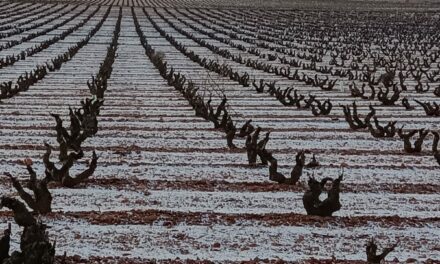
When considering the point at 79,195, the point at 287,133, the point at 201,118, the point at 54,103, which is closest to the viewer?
the point at 79,195

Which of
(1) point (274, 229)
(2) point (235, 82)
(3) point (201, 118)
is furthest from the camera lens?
(2) point (235, 82)

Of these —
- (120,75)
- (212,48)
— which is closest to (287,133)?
(120,75)

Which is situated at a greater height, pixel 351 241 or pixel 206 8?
pixel 206 8

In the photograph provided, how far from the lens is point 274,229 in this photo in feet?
20.2

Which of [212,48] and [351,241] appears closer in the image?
[351,241]

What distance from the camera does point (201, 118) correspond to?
499 inches

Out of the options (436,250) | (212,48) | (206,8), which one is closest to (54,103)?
(436,250)

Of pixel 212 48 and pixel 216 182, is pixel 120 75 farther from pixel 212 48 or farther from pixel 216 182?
pixel 216 182

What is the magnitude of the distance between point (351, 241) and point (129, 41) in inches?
1056

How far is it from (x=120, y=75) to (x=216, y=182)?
12.3 meters

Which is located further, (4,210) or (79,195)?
(79,195)

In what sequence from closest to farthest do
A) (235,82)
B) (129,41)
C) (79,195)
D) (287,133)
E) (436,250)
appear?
(436,250) → (79,195) → (287,133) → (235,82) → (129,41)

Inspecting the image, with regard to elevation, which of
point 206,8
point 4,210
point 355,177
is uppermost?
point 206,8

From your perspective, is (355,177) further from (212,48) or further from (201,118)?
(212,48)
